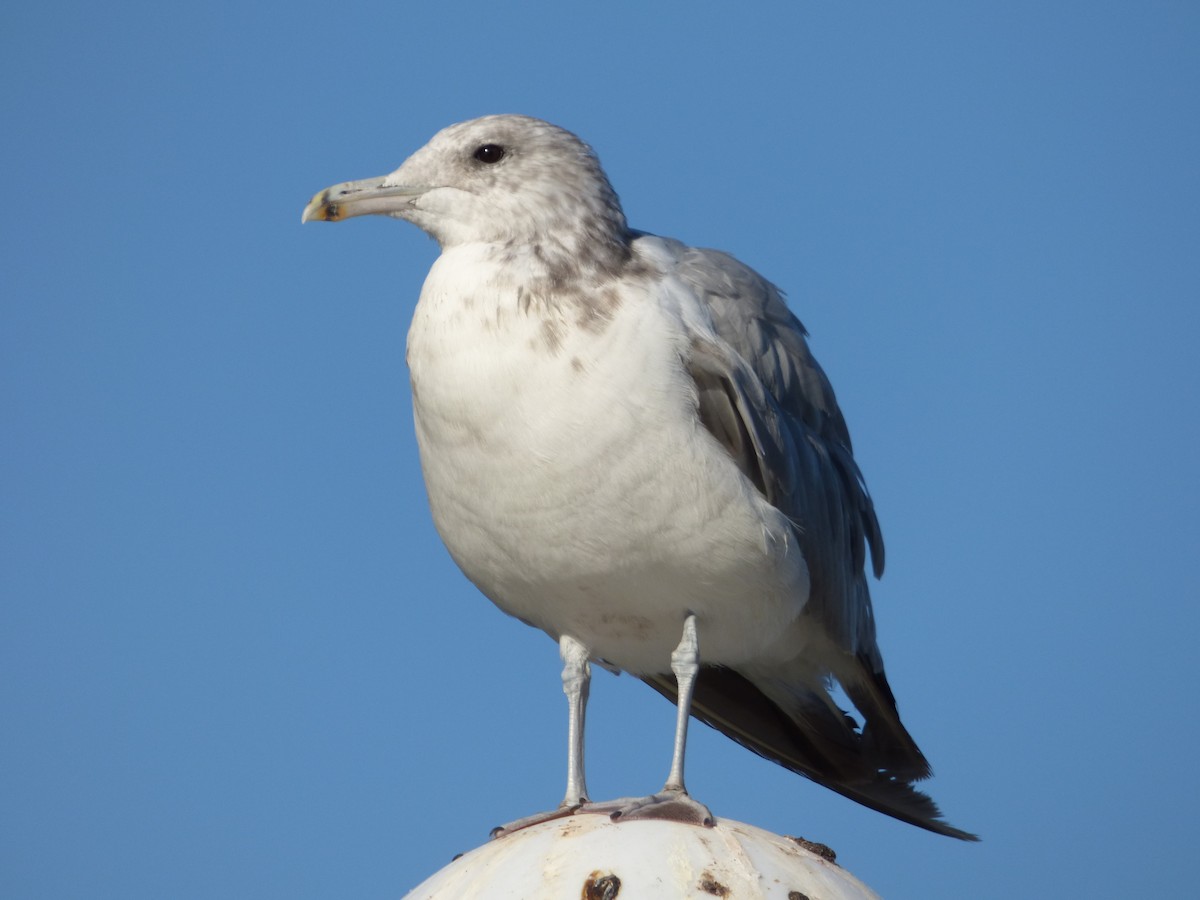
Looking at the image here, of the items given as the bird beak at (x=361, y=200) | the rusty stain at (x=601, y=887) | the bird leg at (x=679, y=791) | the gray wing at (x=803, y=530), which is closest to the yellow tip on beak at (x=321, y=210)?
the bird beak at (x=361, y=200)

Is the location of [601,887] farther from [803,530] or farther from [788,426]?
[788,426]

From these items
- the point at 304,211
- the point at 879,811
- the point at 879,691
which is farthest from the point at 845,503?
the point at 304,211

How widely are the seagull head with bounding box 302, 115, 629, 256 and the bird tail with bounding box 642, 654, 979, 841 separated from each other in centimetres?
Answer: 228

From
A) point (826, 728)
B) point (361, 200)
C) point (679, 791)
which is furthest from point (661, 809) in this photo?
point (361, 200)

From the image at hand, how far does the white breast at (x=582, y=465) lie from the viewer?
22.1 ft

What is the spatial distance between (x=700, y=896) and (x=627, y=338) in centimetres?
230

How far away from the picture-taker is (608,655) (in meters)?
7.69

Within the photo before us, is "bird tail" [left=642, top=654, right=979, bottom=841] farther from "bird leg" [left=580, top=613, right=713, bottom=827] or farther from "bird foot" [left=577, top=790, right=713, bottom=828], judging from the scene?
"bird foot" [left=577, top=790, right=713, bottom=828]

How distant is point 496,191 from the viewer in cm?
736

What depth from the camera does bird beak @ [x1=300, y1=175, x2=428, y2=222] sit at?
750 centimetres

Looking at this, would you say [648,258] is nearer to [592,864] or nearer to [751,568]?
[751,568]

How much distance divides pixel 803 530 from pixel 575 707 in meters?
1.25

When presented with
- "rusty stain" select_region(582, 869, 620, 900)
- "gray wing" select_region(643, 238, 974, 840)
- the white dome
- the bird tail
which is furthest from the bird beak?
"rusty stain" select_region(582, 869, 620, 900)

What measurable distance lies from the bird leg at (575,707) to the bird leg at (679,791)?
0.34 meters
